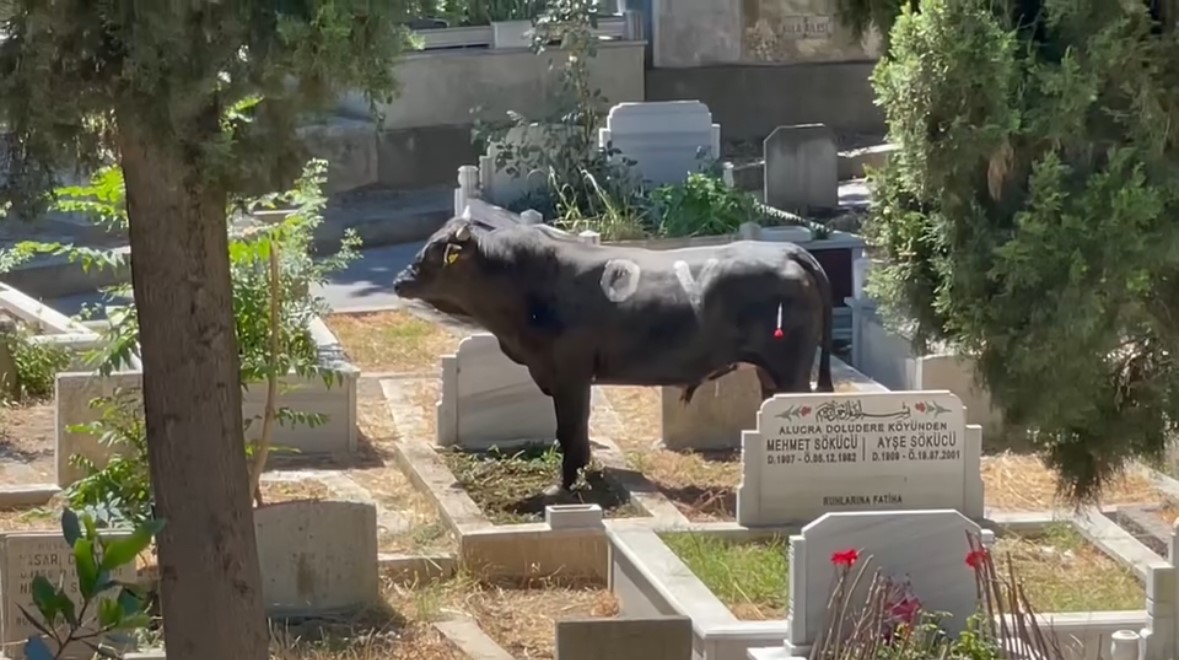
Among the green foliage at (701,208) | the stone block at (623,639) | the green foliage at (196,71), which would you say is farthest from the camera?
the green foliage at (701,208)

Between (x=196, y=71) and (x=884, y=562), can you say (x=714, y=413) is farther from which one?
(x=196, y=71)

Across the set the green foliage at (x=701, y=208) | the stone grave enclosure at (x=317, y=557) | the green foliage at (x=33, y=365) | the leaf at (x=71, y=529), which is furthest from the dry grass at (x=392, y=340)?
the leaf at (x=71, y=529)

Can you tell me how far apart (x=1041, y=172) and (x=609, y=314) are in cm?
555

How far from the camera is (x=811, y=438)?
9.48m

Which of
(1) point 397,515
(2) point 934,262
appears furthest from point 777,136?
(2) point 934,262

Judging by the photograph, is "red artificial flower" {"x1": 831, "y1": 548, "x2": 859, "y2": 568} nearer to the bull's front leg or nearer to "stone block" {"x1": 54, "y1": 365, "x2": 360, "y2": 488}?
the bull's front leg

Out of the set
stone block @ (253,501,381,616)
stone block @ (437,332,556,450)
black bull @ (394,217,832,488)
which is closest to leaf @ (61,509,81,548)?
stone block @ (253,501,381,616)

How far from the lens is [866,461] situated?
9.53 meters

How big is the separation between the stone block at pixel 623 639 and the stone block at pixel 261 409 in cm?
343

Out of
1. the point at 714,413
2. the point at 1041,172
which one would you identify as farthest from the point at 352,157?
the point at 1041,172

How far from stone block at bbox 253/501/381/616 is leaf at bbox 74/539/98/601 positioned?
492 centimetres

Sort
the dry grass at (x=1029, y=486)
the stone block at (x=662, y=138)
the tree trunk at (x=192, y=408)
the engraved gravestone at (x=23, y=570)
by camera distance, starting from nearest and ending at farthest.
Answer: the tree trunk at (x=192, y=408) → the engraved gravestone at (x=23, y=570) → the dry grass at (x=1029, y=486) → the stone block at (x=662, y=138)

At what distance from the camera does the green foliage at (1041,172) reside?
5.14 m

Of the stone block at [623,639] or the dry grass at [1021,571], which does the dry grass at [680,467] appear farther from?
the stone block at [623,639]
